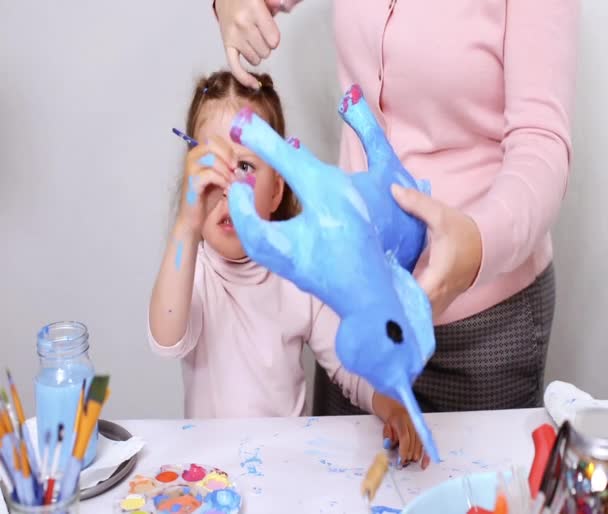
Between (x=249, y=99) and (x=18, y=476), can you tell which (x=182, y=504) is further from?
(x=249, y=99)

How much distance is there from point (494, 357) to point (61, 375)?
502mm

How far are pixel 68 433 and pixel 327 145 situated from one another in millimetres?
787

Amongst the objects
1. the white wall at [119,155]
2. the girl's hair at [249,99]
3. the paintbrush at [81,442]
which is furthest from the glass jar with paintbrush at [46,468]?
the white wall at [119,155]

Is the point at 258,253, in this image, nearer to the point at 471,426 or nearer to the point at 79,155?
the point at 471,426

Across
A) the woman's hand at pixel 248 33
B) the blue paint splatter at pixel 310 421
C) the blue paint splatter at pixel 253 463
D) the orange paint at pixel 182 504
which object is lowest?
the blue paint splatter at pixel 310 421

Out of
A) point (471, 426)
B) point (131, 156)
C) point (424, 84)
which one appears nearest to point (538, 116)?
point (424, 84)

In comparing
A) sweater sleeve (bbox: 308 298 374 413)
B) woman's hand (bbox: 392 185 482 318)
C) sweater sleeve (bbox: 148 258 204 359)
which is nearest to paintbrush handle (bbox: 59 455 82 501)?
woman's hand (bbox: 392 185 482 318)

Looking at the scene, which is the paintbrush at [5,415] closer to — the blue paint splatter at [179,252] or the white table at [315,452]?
the white table at [315,452]

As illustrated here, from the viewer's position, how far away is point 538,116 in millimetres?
754

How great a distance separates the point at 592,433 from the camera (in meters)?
0.59

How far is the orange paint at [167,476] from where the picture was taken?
2.23 feet

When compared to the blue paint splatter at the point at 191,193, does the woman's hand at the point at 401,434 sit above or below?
below

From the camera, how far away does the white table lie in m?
0.67

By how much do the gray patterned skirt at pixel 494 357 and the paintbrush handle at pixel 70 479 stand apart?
1.70ft
